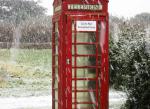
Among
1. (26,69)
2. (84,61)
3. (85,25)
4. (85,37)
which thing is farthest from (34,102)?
(26,69)

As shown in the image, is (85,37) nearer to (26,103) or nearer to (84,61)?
(84,61)

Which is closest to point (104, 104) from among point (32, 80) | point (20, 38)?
point (32, 80)

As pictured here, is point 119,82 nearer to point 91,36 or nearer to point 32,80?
point 32,80

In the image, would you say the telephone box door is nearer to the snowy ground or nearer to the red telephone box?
the red telephone box

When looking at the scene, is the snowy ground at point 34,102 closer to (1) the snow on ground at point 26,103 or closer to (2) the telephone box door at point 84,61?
(1) the snow on ground at point 26,103

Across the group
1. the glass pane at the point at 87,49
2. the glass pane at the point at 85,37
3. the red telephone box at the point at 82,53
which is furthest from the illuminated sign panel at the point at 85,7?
the glass pane at the point at 87,49

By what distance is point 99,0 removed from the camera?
303 inches

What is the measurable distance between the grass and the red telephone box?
668cm

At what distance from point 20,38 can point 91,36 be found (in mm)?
21672

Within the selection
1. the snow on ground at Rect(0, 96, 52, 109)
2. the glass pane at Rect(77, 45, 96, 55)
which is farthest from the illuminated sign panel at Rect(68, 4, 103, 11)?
the snow on ground at Rect(0, 96, 52, 109)

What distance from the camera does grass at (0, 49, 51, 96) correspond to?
16.1 m

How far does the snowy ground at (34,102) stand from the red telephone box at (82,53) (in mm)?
3469

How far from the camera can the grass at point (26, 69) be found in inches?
636

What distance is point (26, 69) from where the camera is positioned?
760 inches
